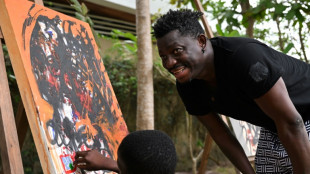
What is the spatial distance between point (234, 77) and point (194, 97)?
45 cm

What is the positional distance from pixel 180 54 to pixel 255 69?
32 centimetres

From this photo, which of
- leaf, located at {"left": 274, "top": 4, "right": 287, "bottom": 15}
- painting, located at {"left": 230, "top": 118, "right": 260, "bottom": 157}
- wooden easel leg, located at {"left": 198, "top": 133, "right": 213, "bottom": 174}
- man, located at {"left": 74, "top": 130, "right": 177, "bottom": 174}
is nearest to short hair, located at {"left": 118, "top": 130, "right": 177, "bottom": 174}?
man, located at {"left": 74, "top": 130, "right": 177, "bottom": 174}

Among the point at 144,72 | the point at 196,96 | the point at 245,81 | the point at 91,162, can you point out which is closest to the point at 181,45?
the point at 245,81

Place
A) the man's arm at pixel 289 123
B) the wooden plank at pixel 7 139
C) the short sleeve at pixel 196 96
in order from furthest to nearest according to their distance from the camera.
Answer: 1. the short sleeve at pixel 196 96
2. the wooden plank at pixel 7 139
3. the man's arm at pixel 289 123

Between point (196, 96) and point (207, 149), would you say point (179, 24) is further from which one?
point (207, 149)

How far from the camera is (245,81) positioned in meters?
1.71

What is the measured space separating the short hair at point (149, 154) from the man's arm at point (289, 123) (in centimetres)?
48

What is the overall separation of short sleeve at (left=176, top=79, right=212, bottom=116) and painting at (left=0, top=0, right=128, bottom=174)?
21.5 inches

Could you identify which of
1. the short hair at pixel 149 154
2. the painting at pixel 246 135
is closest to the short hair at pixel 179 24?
the short hair at pixel 149 154

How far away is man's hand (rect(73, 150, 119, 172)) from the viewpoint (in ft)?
6.50

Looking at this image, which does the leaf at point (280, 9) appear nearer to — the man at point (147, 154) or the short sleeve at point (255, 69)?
the short sleeve at point (255, 69)

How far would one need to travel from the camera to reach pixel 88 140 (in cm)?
220

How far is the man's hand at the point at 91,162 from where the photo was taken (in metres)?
1.98

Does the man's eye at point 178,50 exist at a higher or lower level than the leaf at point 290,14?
lower
